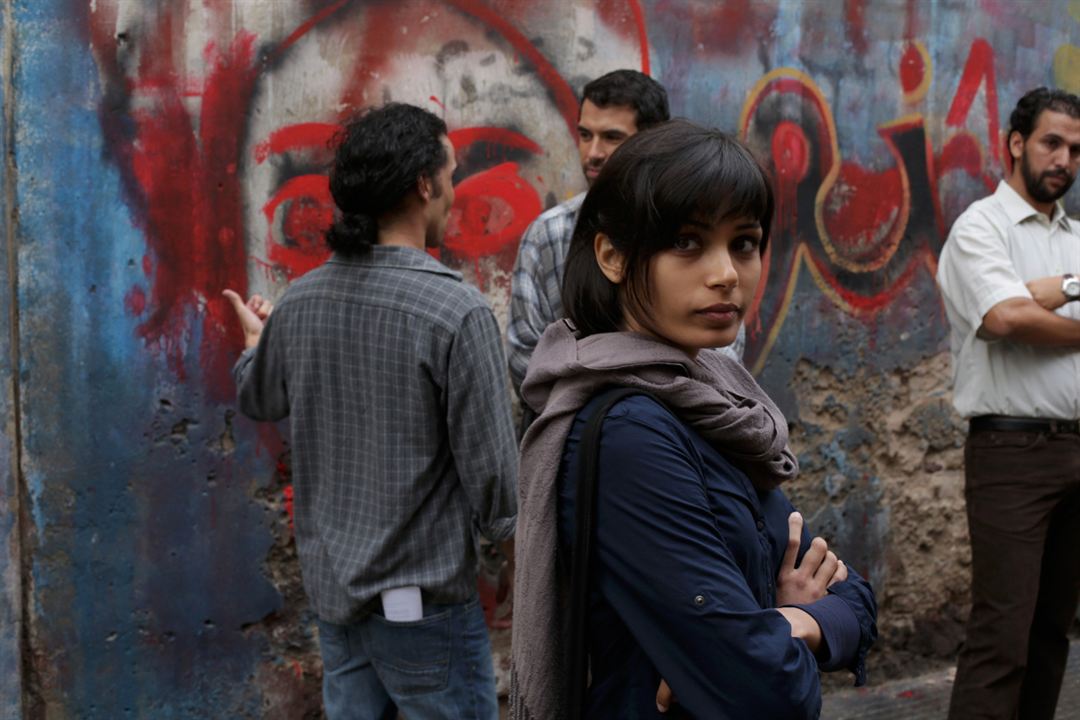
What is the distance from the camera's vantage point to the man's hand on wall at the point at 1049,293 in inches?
151

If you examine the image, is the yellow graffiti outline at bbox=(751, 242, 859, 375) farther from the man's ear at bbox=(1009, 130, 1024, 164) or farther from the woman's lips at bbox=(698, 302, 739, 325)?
the woman's lips at bbox=(698, 302, 739, 325)

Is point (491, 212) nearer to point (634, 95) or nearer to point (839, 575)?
point (634, 95)

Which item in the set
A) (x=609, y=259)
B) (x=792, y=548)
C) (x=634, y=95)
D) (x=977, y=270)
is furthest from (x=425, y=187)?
(x=977, y=270)

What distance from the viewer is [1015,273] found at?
392cm

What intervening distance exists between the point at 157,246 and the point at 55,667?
1275 millimetres

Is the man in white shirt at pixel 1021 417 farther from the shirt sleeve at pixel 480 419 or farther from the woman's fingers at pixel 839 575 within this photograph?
the woman's fingers at pixel 839 575

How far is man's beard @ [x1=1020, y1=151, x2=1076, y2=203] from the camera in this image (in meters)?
4.07

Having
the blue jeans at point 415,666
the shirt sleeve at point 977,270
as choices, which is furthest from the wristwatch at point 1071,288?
the blue jeans at point 415,666

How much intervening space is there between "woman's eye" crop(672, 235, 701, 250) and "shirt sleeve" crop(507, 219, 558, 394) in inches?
73.0

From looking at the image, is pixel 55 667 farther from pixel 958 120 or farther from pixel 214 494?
pixel 958 120

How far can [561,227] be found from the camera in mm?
3586

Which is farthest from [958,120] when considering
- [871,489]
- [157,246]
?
[157,246]

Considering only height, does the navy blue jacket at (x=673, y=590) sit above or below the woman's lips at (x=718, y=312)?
below

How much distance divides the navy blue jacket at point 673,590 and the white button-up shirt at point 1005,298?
2.55 meters
